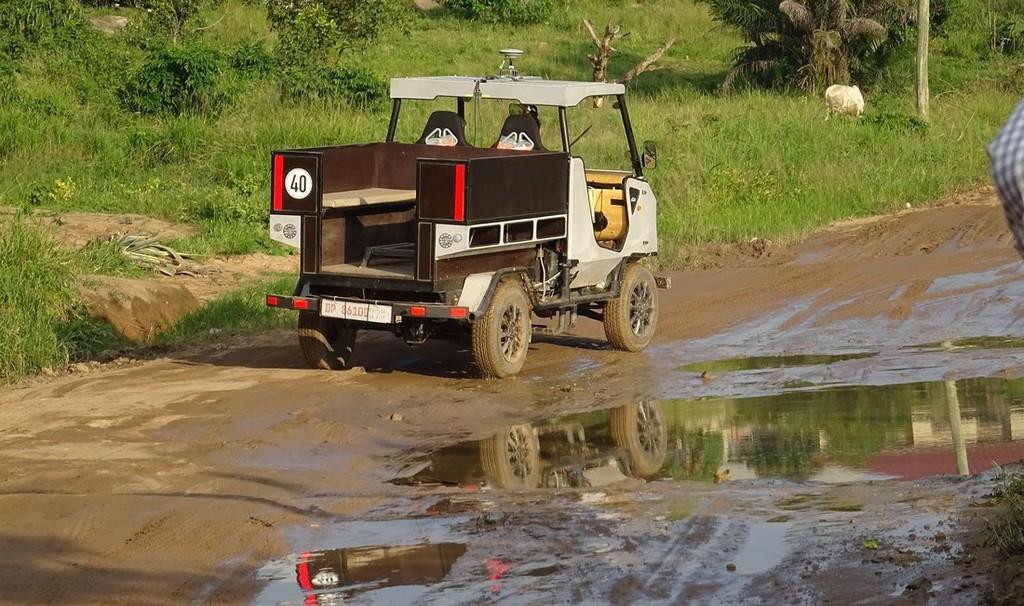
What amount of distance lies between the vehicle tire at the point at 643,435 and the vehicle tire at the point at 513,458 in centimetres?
53

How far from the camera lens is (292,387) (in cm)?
998

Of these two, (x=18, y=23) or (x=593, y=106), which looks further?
(x=593, y=106)

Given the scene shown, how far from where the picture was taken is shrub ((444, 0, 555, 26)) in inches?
1446

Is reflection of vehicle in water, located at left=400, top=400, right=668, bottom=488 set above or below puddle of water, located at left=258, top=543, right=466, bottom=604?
above

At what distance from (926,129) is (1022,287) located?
390 inches

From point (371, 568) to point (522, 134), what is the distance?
528cm

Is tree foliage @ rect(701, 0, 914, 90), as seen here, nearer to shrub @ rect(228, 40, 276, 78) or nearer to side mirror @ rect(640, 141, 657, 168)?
shrub @ rect(228, 40, 276, 78)

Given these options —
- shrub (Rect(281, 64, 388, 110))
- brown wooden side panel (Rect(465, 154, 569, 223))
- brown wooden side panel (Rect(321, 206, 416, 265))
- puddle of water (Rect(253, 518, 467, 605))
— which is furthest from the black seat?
shrub (Rect(281, 64, 388, 110))

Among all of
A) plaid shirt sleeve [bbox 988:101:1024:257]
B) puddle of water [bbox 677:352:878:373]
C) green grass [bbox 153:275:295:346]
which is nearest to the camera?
plaid shirt sleeve [bbox 988:101:1024:257]

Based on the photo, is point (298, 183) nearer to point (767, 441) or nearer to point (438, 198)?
point (438, 198)

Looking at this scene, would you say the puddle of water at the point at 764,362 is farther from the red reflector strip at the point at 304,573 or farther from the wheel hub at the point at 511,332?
the red reflector strip at the point at 304,573

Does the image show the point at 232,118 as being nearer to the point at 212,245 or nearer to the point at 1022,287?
the point at 212,245

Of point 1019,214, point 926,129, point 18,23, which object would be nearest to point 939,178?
point 926,129

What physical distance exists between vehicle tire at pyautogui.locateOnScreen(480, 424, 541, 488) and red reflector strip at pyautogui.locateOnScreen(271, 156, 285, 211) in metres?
2.45
